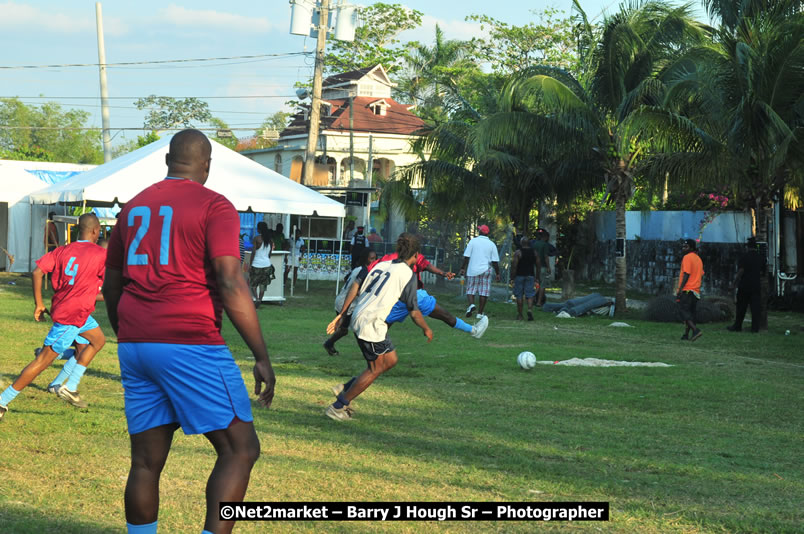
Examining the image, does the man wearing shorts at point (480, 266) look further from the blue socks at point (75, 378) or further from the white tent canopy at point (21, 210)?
the white tent canopy at point (21, 210)

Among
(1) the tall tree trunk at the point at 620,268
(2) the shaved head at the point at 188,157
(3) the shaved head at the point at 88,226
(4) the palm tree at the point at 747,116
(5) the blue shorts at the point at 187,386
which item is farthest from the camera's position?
(1) the tall tree trunk at the point at 620,268

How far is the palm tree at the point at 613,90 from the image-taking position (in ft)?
70.1

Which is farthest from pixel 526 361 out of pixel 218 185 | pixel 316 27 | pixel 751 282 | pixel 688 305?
pixel 316 27

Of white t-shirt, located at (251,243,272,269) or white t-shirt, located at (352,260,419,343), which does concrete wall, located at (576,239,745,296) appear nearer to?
white t-shirt, located at (251,243,272,269)

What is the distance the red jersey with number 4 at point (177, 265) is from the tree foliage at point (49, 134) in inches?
3123

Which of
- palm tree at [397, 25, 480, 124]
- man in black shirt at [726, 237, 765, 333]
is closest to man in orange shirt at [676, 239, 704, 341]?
man in black shirt at [726, 237, 765, 333]

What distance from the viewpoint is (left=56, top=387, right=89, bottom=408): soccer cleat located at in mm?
8711

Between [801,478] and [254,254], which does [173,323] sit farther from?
[254,254]

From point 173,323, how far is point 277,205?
54.9 feet

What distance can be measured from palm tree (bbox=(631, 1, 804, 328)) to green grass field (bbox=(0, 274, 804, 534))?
598cm

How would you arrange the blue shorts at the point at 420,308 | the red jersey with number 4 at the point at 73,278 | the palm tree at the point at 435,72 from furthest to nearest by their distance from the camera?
the palm tree at the point at 435,72
the blue shorts at the point at 420,308
the red jersey with number 4 at the point at 73,278

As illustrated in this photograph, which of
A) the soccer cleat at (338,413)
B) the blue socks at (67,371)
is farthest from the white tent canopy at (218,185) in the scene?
the soccer cleat at (338,413)

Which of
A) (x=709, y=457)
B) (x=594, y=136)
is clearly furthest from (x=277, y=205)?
(x=709, y=457)

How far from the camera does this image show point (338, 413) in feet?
27.5
